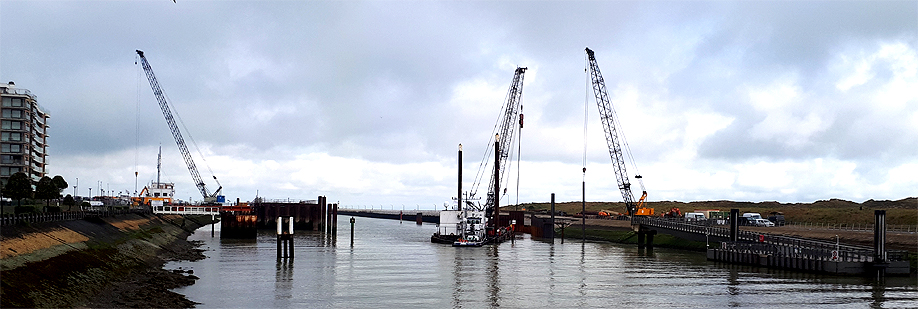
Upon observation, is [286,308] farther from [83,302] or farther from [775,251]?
[775,251]

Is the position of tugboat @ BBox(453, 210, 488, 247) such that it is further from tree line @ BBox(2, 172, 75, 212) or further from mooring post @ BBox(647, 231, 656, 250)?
tree line @ BBox(2, 172, 75, 212)

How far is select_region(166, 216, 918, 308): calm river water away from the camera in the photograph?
49000 mm

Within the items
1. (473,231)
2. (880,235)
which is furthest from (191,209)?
(880,235)

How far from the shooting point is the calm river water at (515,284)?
4900cm

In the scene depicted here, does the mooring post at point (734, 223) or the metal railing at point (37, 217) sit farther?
the mooring post at point (734, 223)

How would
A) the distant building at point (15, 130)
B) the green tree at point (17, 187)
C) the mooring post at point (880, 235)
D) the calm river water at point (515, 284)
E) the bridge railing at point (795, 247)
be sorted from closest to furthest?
1. the calm river water at point (515, 284)
2. the mooring post at point (880, 235)
3. the bridge railing at point (795, 247)
4. the green tree at point (17, 187)
5. the distant building at point (15, 130)

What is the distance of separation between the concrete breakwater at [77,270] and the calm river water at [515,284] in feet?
11.0

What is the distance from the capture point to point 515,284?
60188 millimetres

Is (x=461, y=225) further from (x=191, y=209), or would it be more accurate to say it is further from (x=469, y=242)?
(x=191, y=209)

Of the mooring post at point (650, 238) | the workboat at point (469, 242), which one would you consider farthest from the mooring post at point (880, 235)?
the workboat at point (469, 242)

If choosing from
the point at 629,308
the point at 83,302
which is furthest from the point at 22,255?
the point at 629,308

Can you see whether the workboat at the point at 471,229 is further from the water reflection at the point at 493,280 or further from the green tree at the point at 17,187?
the green tree at the point at 17,187

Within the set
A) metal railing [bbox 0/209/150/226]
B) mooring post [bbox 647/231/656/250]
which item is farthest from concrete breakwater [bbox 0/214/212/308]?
mooring post [bbox 647/231/656/250]

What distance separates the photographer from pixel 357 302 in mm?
48750
